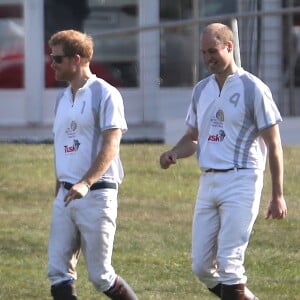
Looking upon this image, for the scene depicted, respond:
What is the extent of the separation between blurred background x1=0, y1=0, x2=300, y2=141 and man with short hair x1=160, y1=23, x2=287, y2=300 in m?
8.12

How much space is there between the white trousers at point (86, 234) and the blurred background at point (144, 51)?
8.37 meters

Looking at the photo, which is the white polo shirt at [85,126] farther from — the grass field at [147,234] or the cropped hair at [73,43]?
the grass field at [147,234]

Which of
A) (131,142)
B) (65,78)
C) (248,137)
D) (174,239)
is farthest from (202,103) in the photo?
(131,142)

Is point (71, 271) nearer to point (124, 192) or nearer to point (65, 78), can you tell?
point (65, 78)

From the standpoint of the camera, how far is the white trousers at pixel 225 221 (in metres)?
6.89

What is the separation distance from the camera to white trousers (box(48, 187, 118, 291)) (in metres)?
6.90

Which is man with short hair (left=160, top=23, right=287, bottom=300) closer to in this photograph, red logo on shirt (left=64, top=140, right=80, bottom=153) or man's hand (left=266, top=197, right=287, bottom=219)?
man's hand (left=266, top=197, right=287, bottom=219)

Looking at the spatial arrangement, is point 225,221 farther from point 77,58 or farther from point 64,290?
point 77,58

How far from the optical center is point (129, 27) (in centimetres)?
1791

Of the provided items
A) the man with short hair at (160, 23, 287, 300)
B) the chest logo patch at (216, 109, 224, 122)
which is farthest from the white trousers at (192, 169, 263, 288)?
the chest logo patch at (216, 109, 224, 122)

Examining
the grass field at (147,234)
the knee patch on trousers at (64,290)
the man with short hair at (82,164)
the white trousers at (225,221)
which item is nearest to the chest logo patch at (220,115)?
the white trousers at (225,221)

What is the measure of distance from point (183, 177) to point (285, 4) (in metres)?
5.02

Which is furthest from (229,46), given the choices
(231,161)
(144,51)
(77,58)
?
(144,51)

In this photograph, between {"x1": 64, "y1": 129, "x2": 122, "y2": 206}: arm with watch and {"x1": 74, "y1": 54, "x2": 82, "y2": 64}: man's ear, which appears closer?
{"x1": 64, "y1": 129, "x2": 122, "y2": 206}: arm with watch
